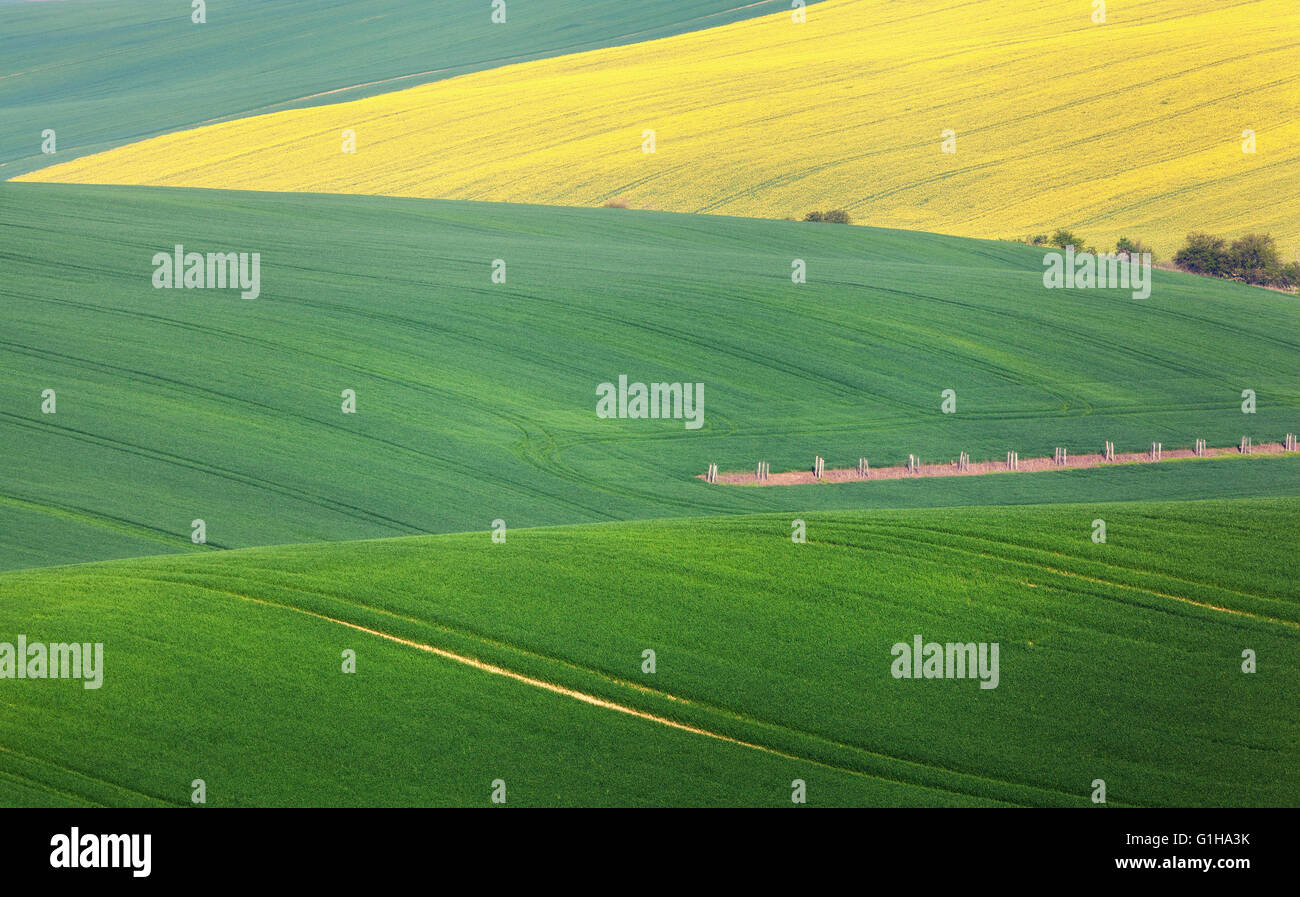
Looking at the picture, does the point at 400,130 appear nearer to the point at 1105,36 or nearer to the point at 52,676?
the point at 1105,36

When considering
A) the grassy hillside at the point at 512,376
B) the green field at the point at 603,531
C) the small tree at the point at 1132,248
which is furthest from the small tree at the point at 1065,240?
the green field at the point at 603,531

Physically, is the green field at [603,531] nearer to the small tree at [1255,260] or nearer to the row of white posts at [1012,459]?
the row of white posts at [1012,459]

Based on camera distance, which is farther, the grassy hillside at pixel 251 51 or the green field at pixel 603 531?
the grassy hillside at pixel 251 51

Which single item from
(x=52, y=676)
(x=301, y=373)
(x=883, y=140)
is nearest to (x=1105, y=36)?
(x=883, y=140)

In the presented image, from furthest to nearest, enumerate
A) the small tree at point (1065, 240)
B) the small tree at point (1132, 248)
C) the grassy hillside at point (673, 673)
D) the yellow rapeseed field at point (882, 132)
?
the yellow rapeseed field at point (882, 132) < the small tree at point (1065, 240) < the small tree at point (1132, 248) < the grassy hillside at point (673, 673)

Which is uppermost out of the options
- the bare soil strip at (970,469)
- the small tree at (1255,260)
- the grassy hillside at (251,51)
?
the grassy hillside at (251,51)

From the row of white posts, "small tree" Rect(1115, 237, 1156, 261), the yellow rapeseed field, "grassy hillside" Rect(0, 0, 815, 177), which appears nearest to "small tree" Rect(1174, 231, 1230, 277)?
the yellow rapeseed field
